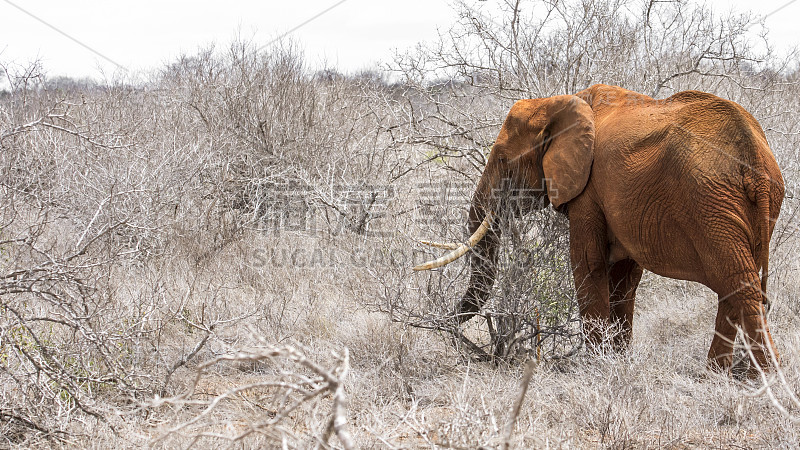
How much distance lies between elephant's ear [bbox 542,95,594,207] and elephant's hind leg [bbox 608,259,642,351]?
2.66 feet

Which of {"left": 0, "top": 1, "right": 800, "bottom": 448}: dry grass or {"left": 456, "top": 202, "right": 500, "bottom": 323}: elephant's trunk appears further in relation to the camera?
{"left": 456, "top": 202, "right": 500, "bottom": 323}: elephant's trunk

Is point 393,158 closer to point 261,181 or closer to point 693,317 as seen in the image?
point 261,181

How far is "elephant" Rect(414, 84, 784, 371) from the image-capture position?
416 centimetres

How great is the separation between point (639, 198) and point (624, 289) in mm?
1129

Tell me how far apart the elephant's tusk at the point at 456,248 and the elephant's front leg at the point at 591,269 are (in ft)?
2.10

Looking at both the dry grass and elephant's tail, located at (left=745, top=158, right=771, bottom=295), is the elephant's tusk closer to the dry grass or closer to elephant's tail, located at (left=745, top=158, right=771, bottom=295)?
the dry grass

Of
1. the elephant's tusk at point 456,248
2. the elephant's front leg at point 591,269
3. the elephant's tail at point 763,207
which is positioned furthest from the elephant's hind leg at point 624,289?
the elephant's tail at point 763,207

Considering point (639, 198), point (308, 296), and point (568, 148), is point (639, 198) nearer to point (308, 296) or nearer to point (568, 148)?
point (568, 148)

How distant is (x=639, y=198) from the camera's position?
463cm

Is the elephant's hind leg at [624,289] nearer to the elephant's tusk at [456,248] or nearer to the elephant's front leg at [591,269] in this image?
the elephant's front leg at [591,269]

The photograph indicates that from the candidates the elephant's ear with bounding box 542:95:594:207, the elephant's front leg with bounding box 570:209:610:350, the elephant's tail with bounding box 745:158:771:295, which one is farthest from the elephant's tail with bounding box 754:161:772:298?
the elephant's ear with bounding box 542:95:594:207

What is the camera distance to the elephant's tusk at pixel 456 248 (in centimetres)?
486

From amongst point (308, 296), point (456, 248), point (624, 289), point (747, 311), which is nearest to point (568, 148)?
point (456, 248)

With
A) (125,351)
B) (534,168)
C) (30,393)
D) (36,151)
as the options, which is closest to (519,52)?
(534,168)
